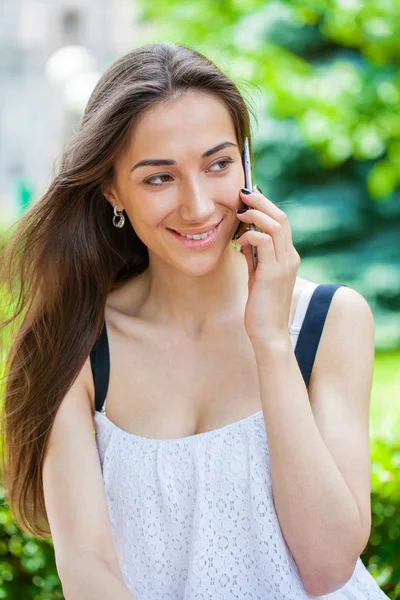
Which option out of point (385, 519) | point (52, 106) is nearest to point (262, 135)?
point (385, 519)

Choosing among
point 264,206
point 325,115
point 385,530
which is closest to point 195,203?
point 264,206

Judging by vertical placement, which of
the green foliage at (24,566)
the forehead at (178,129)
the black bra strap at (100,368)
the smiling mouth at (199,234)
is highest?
the forehead at (178,129)

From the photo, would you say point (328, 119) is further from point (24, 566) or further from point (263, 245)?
point (263, 245)

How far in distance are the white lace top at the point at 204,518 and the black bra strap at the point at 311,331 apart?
3 cm

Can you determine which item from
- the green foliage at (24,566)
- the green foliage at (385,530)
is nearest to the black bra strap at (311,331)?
the green foliage at (385,530)

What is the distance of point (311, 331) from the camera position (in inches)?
99.4

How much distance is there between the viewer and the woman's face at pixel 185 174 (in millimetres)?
2451

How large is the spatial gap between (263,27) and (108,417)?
8.37 metres

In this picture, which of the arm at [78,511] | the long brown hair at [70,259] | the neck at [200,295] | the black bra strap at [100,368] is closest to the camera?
the arm at [78,511]

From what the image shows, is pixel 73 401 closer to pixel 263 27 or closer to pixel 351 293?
pixel 351 293

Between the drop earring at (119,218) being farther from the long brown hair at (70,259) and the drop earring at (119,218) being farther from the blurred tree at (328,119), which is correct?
the blurred tree at (328,119)

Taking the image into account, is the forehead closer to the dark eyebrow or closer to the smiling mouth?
the dark eyebrow

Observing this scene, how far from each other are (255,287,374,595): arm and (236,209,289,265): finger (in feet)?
0.79

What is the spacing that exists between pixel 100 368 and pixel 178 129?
744mm
